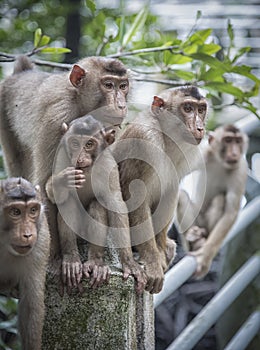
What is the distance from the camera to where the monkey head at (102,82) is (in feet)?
12.3

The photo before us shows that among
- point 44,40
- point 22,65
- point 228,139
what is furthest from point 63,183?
point 228,139

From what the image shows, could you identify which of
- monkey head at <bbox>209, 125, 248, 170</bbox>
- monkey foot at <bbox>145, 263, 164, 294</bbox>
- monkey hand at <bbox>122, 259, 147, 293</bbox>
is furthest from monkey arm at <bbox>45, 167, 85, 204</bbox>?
monkey head at <bbox>209, 125, 248, 170</bbox>

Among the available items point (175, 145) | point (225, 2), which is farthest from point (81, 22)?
point (175, 145)

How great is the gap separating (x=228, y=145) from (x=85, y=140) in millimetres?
3590

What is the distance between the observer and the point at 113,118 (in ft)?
11.8

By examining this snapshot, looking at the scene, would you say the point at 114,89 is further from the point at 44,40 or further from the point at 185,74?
the point at 185,74

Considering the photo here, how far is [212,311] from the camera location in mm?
4039

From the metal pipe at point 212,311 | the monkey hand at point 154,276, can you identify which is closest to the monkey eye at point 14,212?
the monkey hand at point 154,276

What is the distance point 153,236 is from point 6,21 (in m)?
2.82

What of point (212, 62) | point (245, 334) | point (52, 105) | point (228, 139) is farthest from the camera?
point (228, 139)

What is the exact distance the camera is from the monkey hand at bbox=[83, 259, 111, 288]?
118 inches

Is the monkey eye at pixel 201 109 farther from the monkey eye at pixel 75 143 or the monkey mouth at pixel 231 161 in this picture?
the monkey mouth at pixel 231 161

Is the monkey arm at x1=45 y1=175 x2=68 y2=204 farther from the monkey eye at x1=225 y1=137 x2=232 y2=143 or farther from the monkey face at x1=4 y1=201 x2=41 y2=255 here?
the monkey eye at x1=225 y1=137 x2=232 y2=143

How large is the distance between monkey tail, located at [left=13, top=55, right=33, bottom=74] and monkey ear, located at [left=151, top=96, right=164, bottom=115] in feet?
3.38
